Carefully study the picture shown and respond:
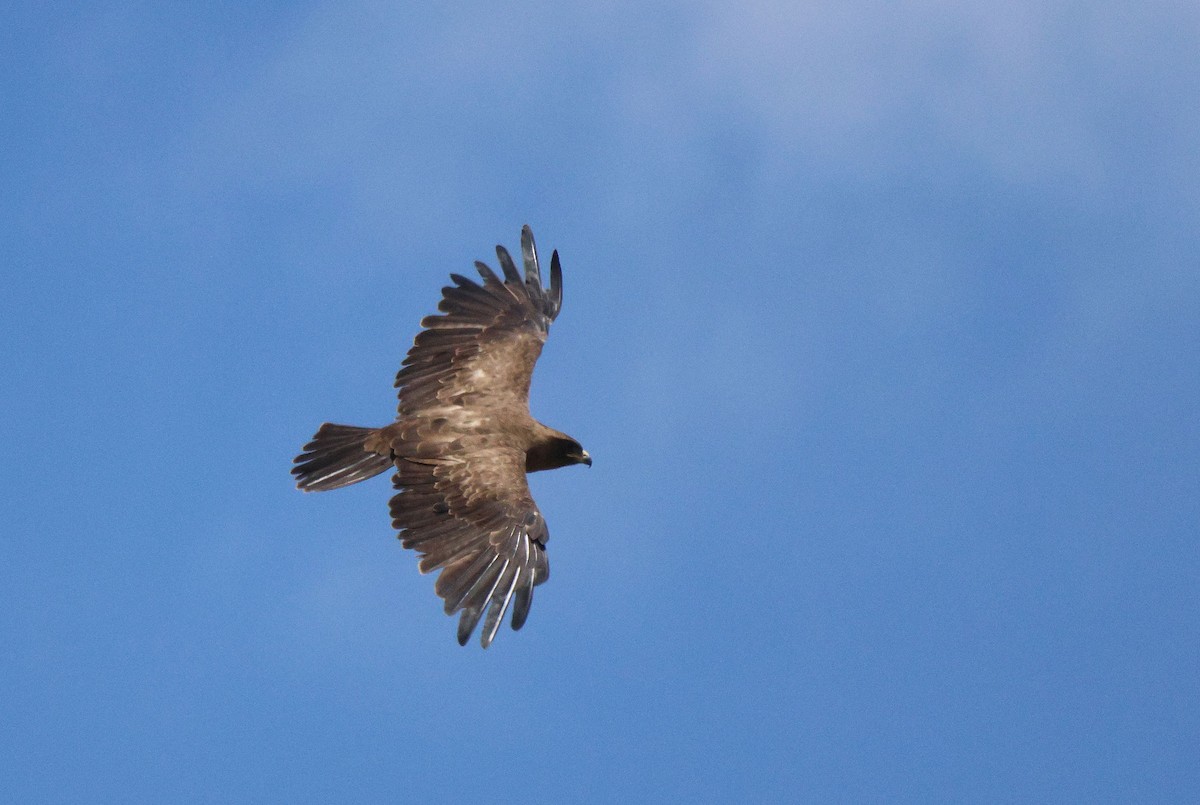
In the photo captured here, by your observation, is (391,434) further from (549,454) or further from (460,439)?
(549,454)

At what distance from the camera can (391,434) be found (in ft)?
47.0

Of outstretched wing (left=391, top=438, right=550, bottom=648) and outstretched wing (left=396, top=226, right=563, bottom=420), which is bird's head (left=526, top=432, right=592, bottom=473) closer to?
outstretched wing (left=396, top=226, right=563, bottom=420)

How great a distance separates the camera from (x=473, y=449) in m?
14.2

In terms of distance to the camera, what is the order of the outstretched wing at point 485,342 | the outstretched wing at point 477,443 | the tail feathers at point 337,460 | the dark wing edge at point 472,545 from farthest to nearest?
the outstretched wing at point 485,342 → the tail feathers at point 337,460 → the outstretched wing at point 477,443 → the dark wing edge at point 472,545

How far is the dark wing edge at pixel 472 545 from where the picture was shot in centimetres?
1278

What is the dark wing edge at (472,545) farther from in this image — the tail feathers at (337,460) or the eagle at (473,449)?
the tail feathers at (337,460)

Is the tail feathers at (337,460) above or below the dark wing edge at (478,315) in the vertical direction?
below

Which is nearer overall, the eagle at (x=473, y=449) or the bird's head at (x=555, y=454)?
the eagle at (x=473, y=449)

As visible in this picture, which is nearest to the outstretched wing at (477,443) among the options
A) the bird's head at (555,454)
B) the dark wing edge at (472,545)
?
the dark wing edge at (472,545)

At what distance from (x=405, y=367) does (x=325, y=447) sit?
1.11 m

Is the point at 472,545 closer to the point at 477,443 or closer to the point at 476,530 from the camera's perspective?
the point at 476,530

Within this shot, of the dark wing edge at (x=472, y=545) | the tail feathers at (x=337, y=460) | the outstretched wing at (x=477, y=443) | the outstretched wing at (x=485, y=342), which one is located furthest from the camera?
the outstretched wing at (x=485, y=342)

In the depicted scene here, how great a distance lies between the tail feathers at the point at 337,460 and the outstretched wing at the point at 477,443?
34 cm

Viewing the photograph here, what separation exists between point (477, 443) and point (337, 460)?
134 centimetres
